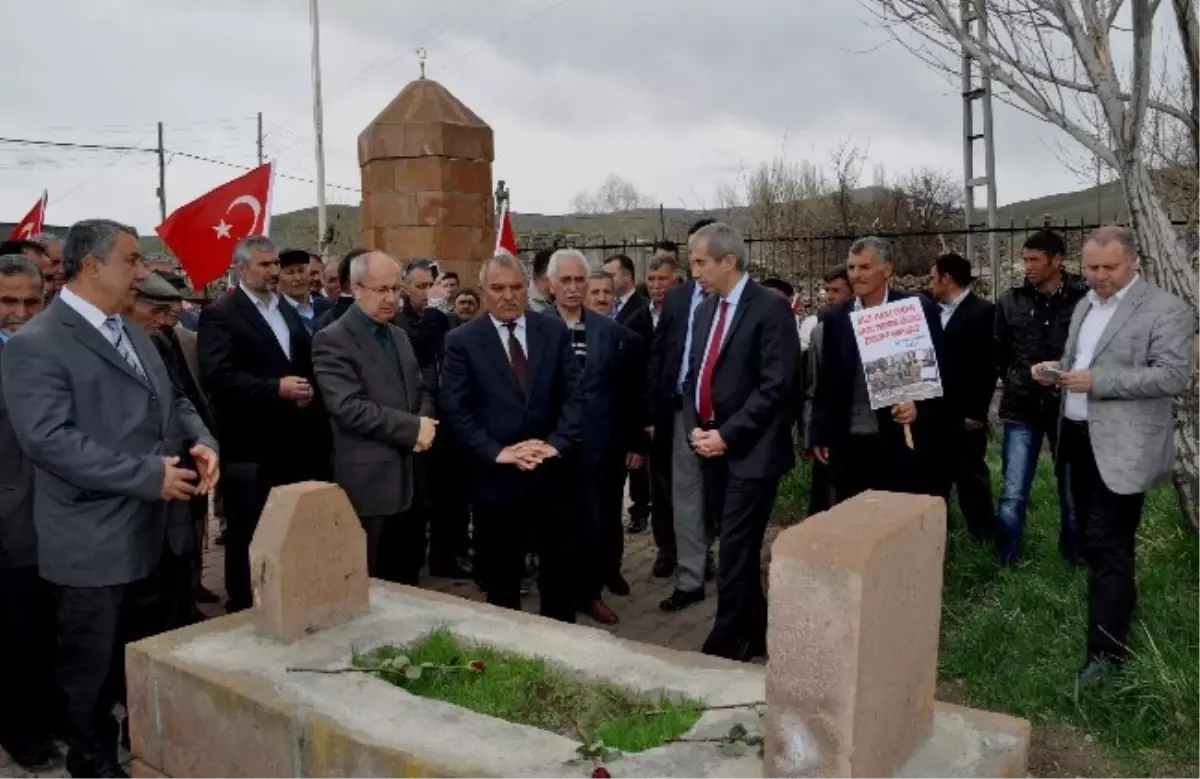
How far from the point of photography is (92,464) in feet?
11.3

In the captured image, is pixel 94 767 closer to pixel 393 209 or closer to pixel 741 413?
pixel 741 413

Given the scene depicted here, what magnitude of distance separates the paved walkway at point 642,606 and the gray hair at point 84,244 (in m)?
2.84

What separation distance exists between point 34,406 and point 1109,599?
4.22m

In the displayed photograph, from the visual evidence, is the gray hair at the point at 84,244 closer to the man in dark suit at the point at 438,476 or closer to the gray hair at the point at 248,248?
the gray hair at the point at 248,248

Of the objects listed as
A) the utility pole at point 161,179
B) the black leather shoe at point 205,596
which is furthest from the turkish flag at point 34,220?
the utility pole at point 161,179

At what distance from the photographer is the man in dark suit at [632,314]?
7122mm

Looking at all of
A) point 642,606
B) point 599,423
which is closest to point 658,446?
point 599,423

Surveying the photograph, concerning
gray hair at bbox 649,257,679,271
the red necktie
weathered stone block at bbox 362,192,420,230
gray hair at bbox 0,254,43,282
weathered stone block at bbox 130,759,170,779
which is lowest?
weathered stone block at bbox 130,759,170,779

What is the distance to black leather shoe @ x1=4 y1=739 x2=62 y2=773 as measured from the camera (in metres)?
4.00

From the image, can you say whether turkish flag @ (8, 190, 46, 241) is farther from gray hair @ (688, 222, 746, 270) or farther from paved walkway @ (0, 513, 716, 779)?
gray hair @ (688, 222, 746, 270)

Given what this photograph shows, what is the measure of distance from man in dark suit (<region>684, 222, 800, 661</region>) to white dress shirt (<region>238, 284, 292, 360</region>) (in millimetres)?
2345

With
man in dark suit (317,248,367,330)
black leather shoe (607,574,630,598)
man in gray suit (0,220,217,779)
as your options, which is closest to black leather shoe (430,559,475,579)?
black leather shoe (607,574,630,598)

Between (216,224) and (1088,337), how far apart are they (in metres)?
5.67

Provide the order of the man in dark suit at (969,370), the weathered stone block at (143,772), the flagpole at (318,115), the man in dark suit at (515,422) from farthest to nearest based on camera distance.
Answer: the flagpole at (318,115)
the man in dark suit at (969,370)
the man in dark suit at (515,422)
the weathered stone block at (143,772)
